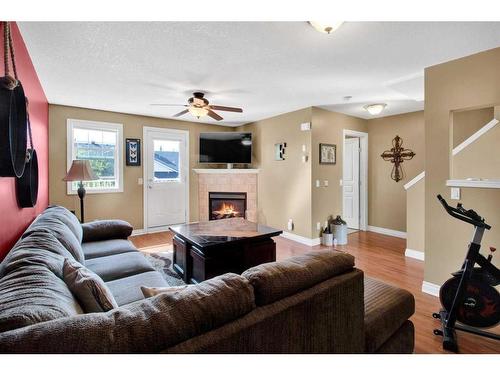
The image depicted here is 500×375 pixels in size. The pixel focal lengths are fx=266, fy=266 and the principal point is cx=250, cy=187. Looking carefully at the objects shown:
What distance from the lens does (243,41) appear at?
7.35 feet

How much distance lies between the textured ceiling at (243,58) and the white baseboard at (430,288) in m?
2.23

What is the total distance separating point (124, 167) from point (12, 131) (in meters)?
3.91

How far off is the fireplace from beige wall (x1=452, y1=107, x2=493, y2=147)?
12.4 ft

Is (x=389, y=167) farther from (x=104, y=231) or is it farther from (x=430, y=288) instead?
(x=104, y=231)

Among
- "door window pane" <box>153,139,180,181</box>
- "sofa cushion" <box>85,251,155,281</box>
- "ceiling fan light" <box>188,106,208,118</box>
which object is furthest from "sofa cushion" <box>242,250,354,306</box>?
"door window pane" <box>153,139,180,181</box>

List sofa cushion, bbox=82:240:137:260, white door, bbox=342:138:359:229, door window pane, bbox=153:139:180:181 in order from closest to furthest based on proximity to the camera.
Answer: sofa cushion, bbox=82:240:137:260
door window pane, bbox=153:139:180:181
white door, bbox=342:138:359:229

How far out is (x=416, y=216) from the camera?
3.87 m

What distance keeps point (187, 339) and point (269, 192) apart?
→ 471 cm

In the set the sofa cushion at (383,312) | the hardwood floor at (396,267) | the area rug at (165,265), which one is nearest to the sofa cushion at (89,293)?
the sofa cushion at (383,312)

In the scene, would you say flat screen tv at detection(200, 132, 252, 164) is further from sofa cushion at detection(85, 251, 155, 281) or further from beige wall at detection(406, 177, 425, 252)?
sofa cushion at detection(85, 251, 155, 281)

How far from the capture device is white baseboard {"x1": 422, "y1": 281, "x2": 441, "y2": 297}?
2.70 meters

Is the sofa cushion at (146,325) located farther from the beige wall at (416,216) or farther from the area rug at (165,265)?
the beige wall at (416,216)

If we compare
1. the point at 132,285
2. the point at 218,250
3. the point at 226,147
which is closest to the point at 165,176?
the point at 226,147
